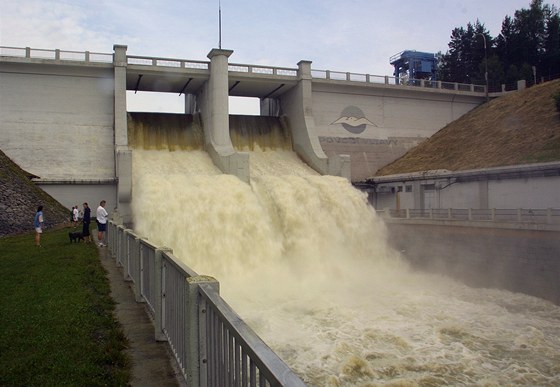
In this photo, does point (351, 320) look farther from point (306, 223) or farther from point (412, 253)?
point (412, 253)

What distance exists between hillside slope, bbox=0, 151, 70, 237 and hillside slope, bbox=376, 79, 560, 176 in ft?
70.5

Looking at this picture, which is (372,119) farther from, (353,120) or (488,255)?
(488,255)

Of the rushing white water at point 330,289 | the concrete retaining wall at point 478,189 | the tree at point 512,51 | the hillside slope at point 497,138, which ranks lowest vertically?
the rushing white water at point 330,289

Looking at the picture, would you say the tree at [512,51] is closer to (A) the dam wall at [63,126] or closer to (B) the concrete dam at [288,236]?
(B) the concrete dam at [288,236]

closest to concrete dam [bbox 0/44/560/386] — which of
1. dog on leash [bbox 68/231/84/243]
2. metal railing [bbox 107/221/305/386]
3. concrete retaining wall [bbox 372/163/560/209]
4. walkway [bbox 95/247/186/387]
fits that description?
dog on leash [bbox 68/231/84/243]

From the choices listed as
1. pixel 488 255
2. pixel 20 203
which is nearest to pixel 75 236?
pixel 20 203

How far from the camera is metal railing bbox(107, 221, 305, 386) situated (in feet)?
7.47

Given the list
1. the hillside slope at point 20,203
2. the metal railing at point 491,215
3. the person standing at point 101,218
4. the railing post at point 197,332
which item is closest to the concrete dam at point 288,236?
the hillside slope at point 20,203

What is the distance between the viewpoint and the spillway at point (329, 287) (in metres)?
10.2

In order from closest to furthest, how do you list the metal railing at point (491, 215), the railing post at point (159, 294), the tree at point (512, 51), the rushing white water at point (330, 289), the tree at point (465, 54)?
the railing post at point (159, 294), the rushing white water at point (330, 289), the metal railing at point (491, 215), the tree at point (512, 51), the tree at point (465, 54)

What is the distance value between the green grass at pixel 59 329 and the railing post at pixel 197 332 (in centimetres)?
120

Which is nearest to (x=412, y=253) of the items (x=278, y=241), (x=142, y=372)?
(x=278, y=241)

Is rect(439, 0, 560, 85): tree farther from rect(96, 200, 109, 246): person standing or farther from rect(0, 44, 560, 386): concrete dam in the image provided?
rect(96, 200, 109, 246): person standing

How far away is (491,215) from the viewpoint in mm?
19266
